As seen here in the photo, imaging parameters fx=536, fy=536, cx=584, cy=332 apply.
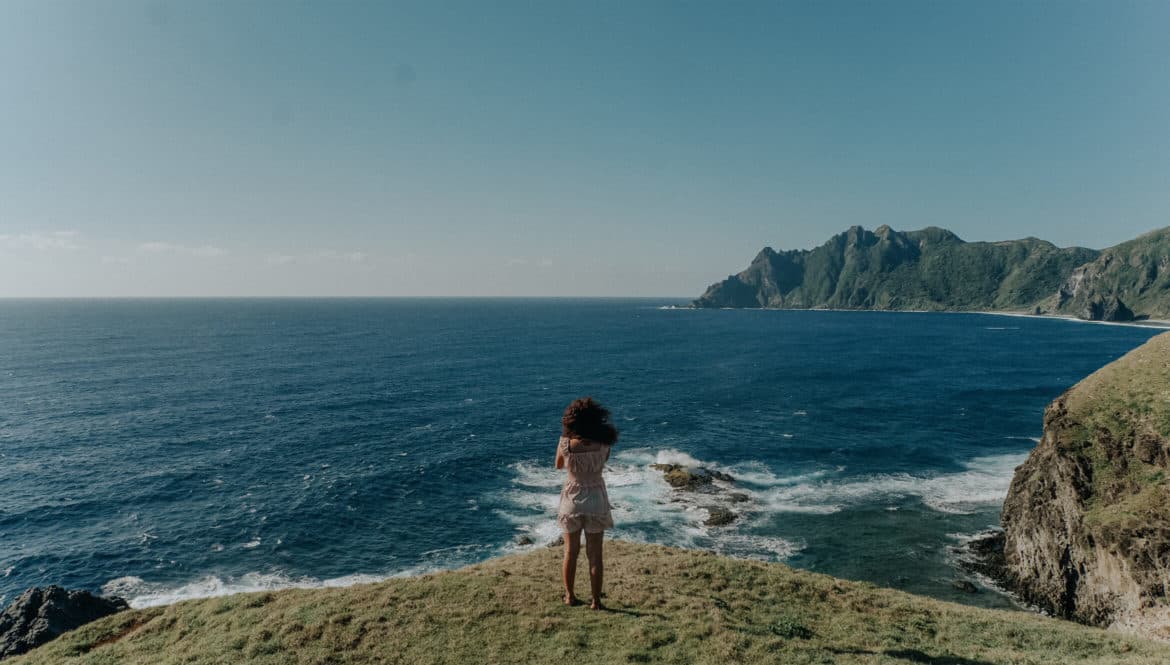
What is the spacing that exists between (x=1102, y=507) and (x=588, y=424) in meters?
34.9

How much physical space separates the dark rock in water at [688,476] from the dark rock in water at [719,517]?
510cm

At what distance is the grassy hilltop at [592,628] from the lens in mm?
12977

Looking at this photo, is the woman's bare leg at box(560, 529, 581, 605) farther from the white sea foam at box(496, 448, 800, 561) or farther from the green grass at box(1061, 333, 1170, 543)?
the green grass at box(1061, 333, 1170, 543)

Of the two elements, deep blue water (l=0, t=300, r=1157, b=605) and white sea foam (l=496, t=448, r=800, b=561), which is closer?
deep blue water (l=0, t=300, r=1157, b=605)

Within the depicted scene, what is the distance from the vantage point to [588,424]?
1255 centimetres

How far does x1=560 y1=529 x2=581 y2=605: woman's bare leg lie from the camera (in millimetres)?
13141

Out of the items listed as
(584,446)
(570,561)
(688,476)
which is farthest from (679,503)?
(584,446)

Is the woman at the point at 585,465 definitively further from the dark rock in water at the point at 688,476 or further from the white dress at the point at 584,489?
the dark rock in water at the point at 688,476

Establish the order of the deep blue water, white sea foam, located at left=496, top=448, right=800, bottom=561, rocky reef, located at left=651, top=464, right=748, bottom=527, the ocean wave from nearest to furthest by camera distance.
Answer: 1. the ocean wave
2. the deep blue water
3. white sea foam, located at left=496, top=448, right=800, bottom=561
4. rocky reef, located at left=651, top=464, right=748, bottom=527

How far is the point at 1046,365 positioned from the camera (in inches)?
4902

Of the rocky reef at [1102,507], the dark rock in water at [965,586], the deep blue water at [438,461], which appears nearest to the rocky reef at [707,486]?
the deep blue water at [438,461]

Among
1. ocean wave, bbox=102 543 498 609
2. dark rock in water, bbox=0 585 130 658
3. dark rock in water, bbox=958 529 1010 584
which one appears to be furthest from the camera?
dark rock in water, bbox=958 529 1010 584

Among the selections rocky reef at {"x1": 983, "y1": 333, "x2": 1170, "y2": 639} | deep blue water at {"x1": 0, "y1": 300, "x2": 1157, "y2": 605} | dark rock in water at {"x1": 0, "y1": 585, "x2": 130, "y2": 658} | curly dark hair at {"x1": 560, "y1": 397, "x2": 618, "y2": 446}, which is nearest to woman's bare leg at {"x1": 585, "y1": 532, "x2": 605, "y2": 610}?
curly dark hair at {"x1": 560, "y1": 397, "x2": 618, "y2": 446}

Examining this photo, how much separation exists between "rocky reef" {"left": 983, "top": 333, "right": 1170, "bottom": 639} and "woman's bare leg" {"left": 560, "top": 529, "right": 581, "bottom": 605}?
28.9 metres
